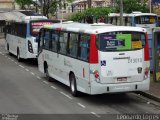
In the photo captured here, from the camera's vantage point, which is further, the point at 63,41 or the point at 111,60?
the point at 63,41

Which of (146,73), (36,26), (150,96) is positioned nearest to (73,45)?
(146,73)

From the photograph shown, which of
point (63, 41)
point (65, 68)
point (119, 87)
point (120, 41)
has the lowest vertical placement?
point (119, 87)

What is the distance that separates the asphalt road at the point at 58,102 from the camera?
14414 millimetres

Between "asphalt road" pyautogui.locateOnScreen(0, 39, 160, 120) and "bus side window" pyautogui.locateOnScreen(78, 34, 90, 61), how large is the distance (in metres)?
1.50

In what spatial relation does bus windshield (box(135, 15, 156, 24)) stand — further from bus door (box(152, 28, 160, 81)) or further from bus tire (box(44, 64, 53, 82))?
bus door (box(152, 28, 160, 81))

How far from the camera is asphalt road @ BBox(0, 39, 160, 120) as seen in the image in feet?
47.3

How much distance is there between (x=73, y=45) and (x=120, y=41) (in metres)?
2.39

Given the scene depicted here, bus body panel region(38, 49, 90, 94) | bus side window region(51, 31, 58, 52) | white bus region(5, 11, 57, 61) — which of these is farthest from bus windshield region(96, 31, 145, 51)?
white bus region(5, 11, 57, 61)

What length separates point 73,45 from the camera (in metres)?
17.4

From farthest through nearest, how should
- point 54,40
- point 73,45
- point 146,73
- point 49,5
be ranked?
point 49,5
point 54,40
point 73,45
point 146,73

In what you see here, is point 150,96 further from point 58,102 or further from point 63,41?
point 63,41

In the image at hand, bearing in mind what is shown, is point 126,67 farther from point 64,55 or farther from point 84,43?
point 64,55

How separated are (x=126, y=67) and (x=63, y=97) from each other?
284 cm

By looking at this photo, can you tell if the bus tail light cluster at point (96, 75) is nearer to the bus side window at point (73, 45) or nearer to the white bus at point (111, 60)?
the white bus at point (111, 60)
